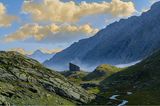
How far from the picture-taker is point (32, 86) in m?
141

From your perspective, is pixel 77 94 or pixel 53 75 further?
pixel 53 75

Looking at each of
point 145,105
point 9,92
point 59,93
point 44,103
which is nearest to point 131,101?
point 145,105

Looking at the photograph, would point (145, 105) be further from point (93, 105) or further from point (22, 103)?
point (22, 103)

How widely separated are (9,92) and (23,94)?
5273mm

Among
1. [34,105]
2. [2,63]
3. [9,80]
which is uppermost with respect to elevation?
[2,63]

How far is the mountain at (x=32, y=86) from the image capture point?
5089 inches

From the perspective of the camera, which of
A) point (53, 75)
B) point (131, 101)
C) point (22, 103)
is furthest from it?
point (53, 75)

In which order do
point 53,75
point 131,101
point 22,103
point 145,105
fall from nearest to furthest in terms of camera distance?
point 22,103 → point 145,105 → point 131,101 → point 53,75

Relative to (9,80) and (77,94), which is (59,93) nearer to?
(77,94)

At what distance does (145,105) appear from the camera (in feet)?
458

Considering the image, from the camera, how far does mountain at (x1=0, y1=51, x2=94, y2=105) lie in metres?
129

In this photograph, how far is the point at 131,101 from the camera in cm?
15112

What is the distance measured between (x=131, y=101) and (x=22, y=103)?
153ft

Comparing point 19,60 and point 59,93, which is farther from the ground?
point 19,60
